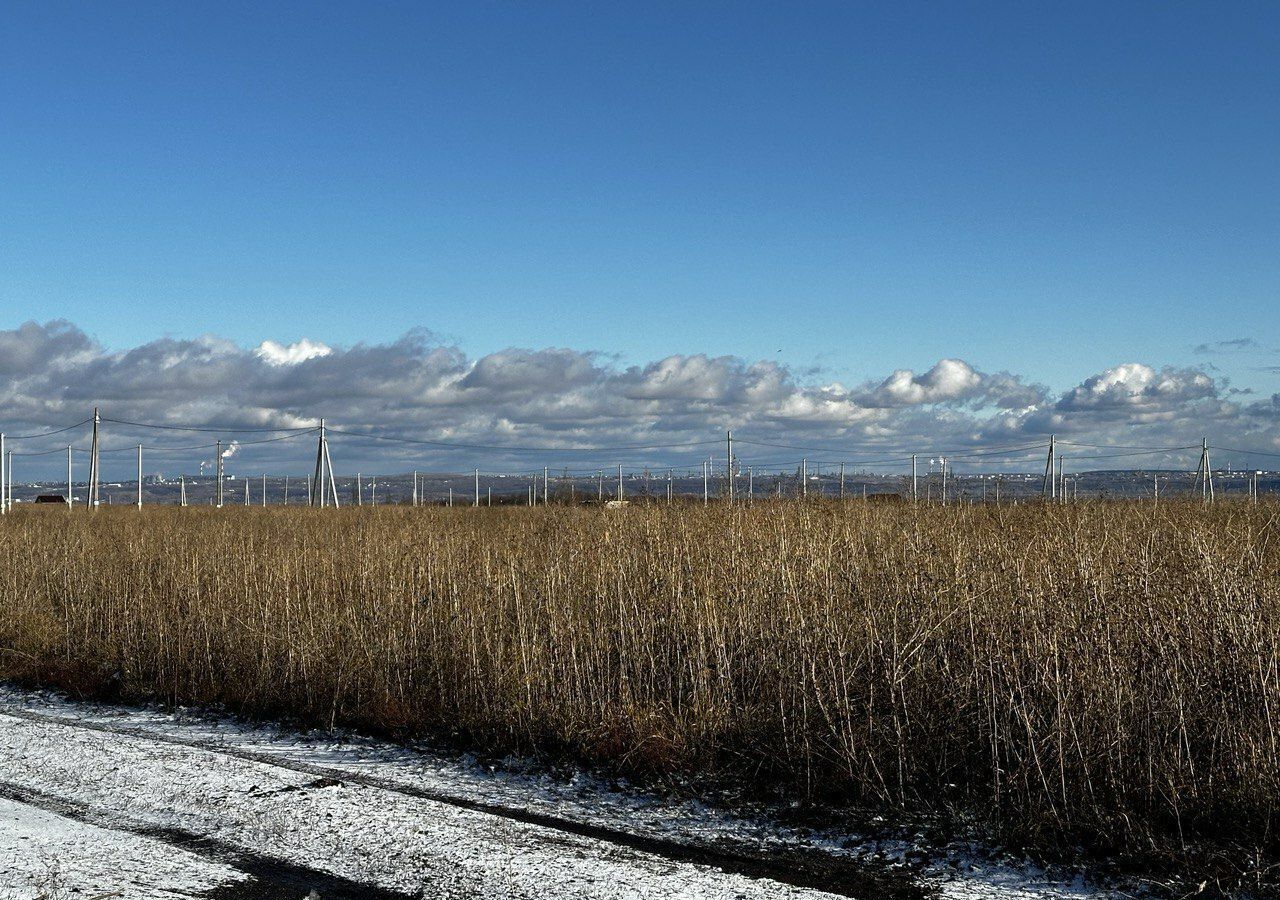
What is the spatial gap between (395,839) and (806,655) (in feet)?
10.3

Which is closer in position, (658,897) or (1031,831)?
(658,897)

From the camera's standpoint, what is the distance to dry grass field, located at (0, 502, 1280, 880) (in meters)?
6.08

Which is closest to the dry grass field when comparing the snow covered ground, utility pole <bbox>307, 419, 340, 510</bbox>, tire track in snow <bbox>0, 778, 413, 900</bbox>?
the snow covered ground

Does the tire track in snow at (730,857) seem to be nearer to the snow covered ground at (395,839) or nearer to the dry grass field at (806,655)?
the snow covered ground at (395,839)

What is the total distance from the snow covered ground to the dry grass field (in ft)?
2.14

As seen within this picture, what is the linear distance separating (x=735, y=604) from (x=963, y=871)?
11.8ft

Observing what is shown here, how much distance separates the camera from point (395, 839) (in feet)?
18.9

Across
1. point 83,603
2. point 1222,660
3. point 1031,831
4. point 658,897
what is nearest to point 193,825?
point 658,897

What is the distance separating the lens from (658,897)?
16.1 feet

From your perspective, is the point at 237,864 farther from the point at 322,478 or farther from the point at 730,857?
the point at 322,478

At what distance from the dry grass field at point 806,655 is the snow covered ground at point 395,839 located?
0.65 metres

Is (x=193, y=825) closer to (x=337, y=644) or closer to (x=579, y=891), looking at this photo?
(x=579, y=891)

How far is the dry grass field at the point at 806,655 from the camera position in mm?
6082

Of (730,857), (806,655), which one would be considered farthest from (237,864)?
(806,655)
